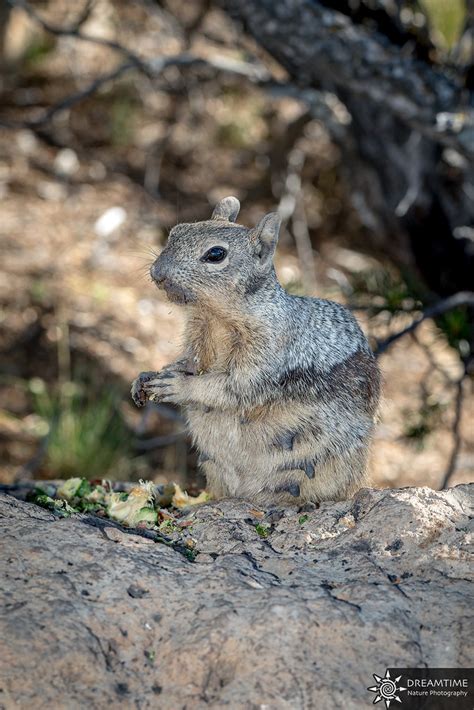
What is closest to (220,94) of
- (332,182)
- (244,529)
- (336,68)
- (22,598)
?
(332,182)

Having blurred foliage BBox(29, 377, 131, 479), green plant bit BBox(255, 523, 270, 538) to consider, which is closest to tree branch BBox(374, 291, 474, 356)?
green plant bit BBox(255, 523, 270, 538)

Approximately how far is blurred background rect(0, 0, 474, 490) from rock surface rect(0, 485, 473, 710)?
1.40 metres

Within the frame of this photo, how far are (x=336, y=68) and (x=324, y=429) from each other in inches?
106

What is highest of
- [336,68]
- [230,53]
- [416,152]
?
[336,68]

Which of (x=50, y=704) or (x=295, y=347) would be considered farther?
(x=295, y=347)

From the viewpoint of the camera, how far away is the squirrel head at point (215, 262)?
162 inches

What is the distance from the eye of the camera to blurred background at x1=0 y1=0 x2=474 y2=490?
5.91 m

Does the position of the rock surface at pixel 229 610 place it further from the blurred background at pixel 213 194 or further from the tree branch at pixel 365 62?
the tree branch at pixel 365 62

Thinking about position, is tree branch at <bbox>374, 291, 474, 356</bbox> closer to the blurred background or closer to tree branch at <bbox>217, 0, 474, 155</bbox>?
the blurred background

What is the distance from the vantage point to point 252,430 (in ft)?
13.8

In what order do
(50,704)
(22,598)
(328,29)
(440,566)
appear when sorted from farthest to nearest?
1. (328,29)
2. (440,566)
3. (22,598)
4. (50,704)

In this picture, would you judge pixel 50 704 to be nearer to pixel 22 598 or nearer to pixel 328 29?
pixel 22 598

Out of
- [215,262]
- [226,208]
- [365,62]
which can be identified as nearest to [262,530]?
[215,262]

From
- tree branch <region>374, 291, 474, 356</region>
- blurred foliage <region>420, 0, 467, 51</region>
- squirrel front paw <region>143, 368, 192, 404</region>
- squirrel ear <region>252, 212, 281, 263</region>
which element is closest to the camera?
squirrel front paw <region>143, 368, 192, 404</region>
